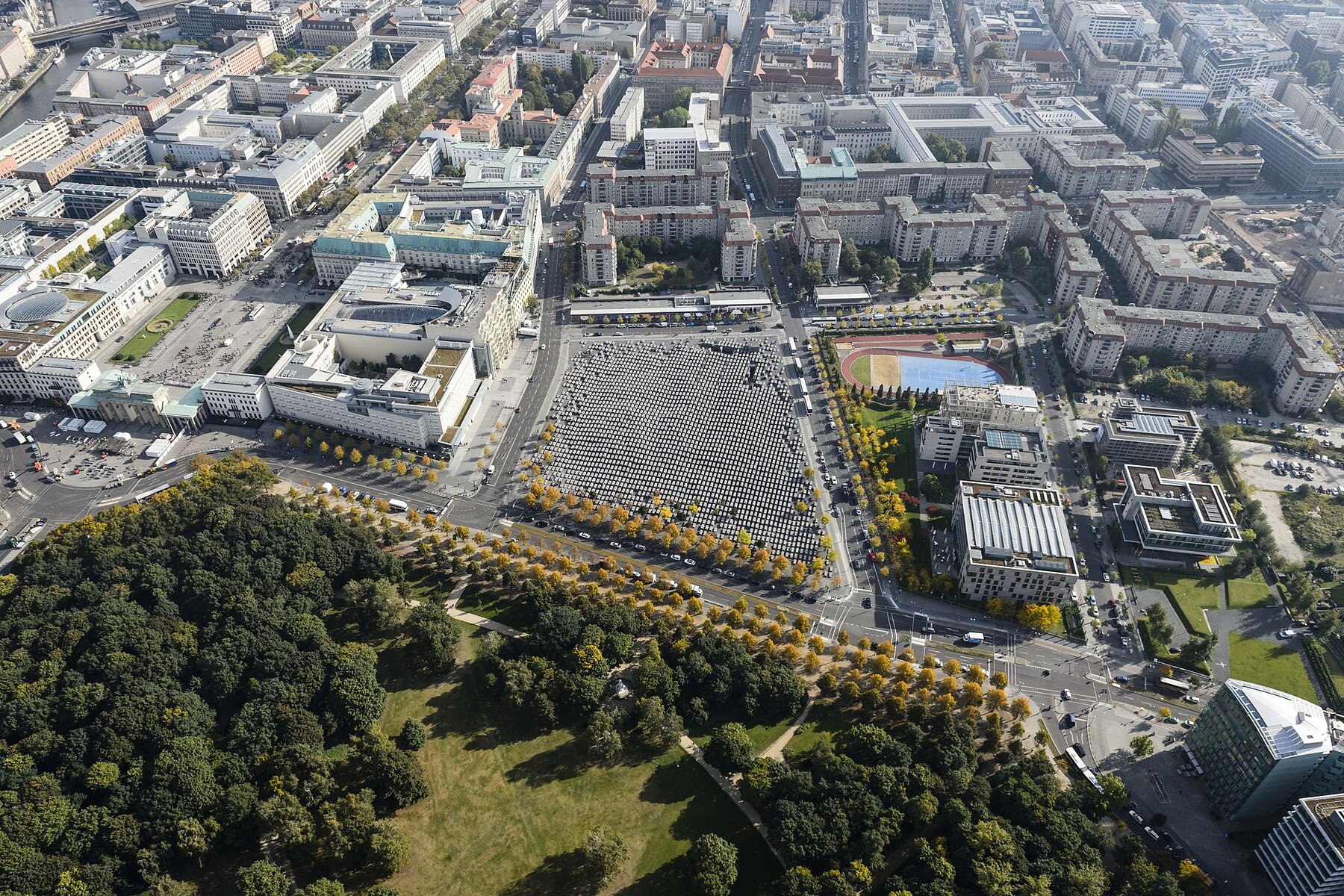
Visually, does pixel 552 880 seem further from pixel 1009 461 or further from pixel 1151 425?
pixel 1151 425

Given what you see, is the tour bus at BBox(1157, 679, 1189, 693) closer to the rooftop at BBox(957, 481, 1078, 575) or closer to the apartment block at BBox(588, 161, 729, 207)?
the rooftop at BBox(957, 481, 1078, 575)

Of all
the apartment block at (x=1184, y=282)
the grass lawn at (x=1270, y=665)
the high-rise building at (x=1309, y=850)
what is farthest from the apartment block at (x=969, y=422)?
the high-rise building at (x=1309, y=850)

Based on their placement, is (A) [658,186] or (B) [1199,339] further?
(A) [658,186]

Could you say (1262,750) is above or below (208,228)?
below

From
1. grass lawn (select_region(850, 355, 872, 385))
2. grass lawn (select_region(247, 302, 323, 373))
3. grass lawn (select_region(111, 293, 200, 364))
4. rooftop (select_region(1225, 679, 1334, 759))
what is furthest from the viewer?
grass lawn (select_region(111, 293, 200, 364))

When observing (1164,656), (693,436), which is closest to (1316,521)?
(1164,656)

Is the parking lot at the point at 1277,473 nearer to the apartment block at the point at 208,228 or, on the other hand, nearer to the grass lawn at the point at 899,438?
the grass lawn at the point at 899,438

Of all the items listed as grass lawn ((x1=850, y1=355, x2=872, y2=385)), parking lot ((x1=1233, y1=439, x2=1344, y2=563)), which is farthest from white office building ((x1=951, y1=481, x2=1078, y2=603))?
grass lawn ((x1=850, y1=355, x2=872, y2=385))
